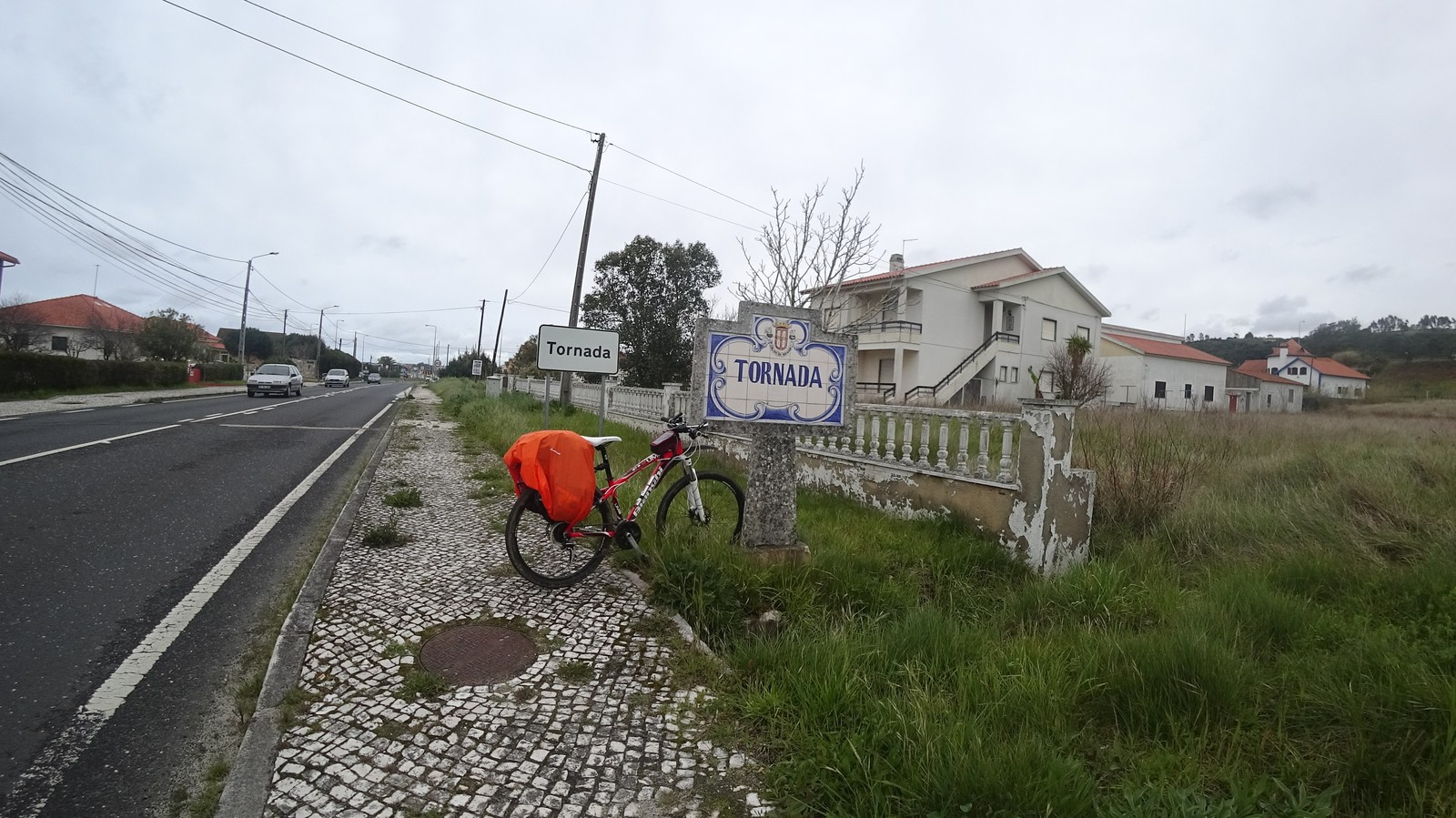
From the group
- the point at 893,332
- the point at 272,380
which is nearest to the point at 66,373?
the point at 272,380

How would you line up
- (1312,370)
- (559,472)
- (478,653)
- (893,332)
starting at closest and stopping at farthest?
1. (478,653)
2. (559,472)
3. (893,332)
4. (1312,370)

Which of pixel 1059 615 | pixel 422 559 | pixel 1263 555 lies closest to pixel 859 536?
pixel 1059 615

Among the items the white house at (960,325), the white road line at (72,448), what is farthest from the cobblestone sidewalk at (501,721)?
the white house at (960,325)

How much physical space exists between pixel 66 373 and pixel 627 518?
78.9 feet

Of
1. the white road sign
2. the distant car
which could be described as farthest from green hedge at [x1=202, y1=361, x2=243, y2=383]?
the white road sign

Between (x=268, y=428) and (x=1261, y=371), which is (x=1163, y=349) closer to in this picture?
(x=1261, y=371)

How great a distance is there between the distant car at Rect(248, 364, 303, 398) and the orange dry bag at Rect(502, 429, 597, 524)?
24.3 m

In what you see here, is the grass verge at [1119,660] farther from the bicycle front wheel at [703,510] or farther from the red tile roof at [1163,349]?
the red tile roof at [1163,349]

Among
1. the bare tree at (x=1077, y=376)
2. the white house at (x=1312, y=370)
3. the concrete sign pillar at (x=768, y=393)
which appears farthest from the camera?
the white house at (x=1312, y=370)

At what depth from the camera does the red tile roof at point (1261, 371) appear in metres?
45.0

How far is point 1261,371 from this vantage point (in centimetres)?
5344

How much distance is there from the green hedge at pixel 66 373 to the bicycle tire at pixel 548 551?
67.4 ft

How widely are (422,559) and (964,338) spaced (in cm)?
2692

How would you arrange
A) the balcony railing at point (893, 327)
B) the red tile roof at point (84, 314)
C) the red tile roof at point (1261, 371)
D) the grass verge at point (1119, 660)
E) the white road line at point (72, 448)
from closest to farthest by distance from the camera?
the grass verge at point (1119, 660) → the white road line at point (72, 448) → the balcony railing at point (893, 327) → the red tile roof at point (84, 314) → the red tile roof at point (1261, 371)
